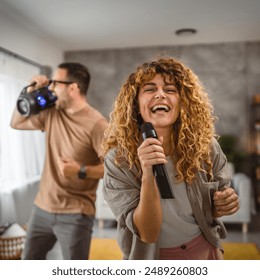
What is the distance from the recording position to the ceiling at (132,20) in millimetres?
798

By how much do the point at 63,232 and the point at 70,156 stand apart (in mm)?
221

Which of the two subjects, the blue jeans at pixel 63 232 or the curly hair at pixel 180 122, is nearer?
the curly hair at pixel 180 122

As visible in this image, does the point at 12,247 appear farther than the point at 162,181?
Yes

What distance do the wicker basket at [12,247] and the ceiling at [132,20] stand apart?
0.55 m

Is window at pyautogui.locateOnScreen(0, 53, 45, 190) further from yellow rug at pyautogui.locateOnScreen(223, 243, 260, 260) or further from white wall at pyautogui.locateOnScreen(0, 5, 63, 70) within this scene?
yellow rug at pyautogui.locateOnScreen(223, 243, 260, 260)

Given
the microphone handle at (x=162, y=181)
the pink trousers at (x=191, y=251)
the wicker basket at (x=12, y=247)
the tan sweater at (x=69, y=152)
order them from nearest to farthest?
1. the microphone handle at (x=162, y=181)
2. the pink trousers at (x=191, y=251)
3. the tan sweater at (x=69, y=152)
4. the wicker basket at (x=12, y=247)

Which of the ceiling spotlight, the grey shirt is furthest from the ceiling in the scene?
the grey shirt

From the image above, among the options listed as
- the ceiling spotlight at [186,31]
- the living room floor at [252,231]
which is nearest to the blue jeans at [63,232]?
the living room floor at [252,231]

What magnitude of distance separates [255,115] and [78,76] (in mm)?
454

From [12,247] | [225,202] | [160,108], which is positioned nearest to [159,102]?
[160,108]

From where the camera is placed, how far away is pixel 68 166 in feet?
2.78

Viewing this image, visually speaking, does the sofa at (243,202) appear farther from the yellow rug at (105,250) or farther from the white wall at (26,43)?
the white wall at (26,43)

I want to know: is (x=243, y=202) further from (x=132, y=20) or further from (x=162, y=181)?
(x=132, y=20)
